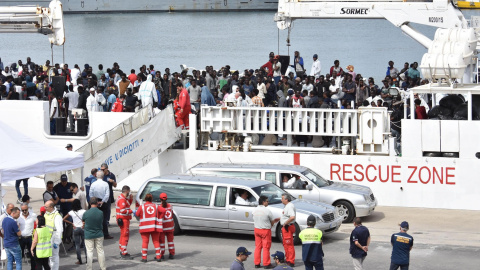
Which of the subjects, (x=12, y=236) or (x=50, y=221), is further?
(x=50, y=221)

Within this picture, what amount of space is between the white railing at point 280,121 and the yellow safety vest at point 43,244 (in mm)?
9183

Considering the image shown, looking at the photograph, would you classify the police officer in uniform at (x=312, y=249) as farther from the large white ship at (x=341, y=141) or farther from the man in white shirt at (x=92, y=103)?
the man in white shirt at (x=92, y=103)

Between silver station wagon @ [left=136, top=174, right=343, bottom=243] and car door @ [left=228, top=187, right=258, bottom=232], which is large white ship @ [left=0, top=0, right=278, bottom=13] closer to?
silver station wagon @ [left=136, top=174, right=343, bottom=243]

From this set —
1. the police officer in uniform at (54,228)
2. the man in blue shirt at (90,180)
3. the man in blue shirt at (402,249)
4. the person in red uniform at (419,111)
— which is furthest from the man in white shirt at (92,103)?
the man in blue shirt at (402,249)

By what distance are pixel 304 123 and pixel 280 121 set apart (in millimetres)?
638

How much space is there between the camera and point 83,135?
25000mm

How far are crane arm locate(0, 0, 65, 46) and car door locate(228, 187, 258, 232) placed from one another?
9.77 meters

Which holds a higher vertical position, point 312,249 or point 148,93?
point 148,93

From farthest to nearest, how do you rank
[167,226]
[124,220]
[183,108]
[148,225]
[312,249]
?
[183,108] < [124,220] < [167,226] < [148,225] < [312,249]

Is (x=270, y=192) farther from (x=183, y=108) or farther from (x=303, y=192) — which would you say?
(x=183, y=108)

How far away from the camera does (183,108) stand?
2433 centimetres

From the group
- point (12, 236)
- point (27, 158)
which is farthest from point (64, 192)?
point (12, 236)

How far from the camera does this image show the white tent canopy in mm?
16609

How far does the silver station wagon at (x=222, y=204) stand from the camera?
18.1 meters
